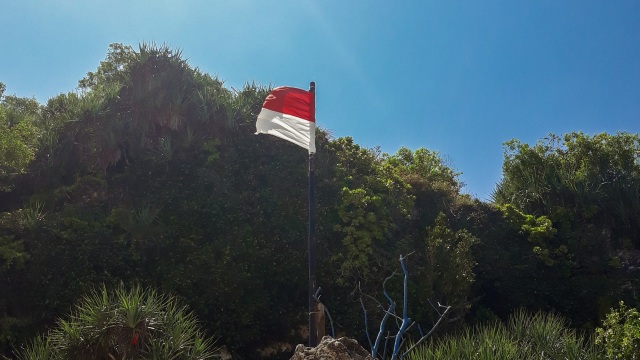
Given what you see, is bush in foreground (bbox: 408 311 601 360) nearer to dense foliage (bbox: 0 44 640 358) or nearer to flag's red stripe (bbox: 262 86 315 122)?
dense foliage (bbox: 0 44 640 358)

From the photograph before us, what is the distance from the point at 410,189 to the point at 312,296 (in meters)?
8.83

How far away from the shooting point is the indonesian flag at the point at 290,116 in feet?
35.9

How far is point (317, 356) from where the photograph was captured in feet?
22.7

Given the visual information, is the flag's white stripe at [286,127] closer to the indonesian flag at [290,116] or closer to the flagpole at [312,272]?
the indonesian flag at [290,116]

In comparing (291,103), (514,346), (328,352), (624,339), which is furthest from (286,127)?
(624,339)

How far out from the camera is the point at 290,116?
36.6ft

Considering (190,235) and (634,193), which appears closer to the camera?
(190,235)

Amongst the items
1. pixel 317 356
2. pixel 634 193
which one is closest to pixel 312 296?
pixel 317 356

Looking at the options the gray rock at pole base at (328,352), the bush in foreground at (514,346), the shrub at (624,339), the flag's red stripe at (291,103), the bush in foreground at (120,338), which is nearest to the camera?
the gray rock at pole base at (328,352)

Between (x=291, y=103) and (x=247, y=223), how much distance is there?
13.9 feet

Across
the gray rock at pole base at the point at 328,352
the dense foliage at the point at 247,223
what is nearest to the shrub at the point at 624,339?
the dense foliage at the point at 247,223

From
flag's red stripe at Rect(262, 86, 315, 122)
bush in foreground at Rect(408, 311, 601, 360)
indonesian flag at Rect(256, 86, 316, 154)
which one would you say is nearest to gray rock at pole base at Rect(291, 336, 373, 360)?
bush in foreground at Rect(408, 311, 601, 360)

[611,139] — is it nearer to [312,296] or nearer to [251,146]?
[251,146]

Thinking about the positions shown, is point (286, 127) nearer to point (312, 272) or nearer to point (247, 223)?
point (312, 272)
